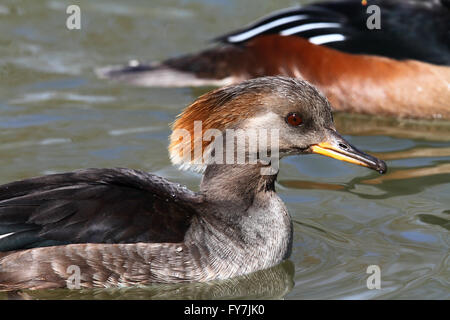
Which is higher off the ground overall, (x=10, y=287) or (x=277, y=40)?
(x=277, y=40)

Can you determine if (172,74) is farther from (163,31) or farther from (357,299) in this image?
(357,299)

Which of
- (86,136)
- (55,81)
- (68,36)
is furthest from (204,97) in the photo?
(68,36)

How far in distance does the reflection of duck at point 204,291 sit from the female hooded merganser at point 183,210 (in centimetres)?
7

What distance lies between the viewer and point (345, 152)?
7.41 meters

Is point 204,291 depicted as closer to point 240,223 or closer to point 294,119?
point 240,223

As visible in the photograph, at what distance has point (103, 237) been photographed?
6.87m

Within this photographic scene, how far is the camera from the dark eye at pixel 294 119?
7305mm

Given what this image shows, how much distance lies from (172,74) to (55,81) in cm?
152

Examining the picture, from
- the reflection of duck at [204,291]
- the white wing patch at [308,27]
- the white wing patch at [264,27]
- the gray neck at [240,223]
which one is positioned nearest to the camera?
the reflection of duck at [204,291]

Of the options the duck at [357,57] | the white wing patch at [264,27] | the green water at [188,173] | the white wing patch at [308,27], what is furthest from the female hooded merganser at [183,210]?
the white wing patch at [264,27]

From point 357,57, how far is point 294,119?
12.0 ft

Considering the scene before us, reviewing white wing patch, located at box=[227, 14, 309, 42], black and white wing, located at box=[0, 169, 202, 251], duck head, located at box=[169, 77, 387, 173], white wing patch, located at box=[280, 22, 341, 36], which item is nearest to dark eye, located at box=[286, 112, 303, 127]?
duck head, located at box=[169, 77, 387, 173]

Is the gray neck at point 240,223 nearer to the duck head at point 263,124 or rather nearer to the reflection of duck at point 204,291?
the reflection of duck at point 204,291
